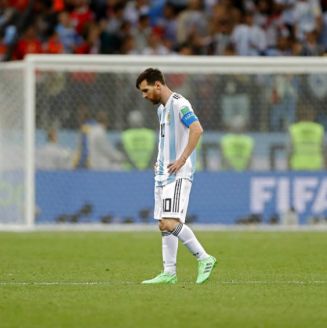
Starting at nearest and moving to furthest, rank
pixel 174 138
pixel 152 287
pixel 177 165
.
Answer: pixel 152 287 < pixel 177 165 < pixel 174 138

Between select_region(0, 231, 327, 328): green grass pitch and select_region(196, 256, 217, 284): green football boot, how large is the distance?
112 millimetres

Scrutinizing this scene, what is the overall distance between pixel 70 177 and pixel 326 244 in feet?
15.9

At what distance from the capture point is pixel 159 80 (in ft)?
35.8

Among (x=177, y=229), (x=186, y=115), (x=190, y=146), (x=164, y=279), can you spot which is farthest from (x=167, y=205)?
(x=186, y=115)

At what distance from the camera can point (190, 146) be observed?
34.9 ft

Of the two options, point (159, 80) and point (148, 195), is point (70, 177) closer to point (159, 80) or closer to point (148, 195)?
point (148, 195)

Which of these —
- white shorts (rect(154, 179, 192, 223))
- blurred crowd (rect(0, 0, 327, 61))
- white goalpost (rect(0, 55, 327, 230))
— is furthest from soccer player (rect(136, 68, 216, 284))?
blurred crowd (rect(0, 0, 327, 61))

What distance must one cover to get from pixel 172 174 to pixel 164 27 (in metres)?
13.2

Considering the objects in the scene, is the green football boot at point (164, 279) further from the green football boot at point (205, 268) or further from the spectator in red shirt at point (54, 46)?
the spectator in red shirt at point (54, 46)

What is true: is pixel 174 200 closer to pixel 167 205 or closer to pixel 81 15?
pixel 167 205

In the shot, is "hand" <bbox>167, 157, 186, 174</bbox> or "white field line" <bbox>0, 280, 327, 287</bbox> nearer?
"hand" <bbox>167, 157, 186, 174</bbox>

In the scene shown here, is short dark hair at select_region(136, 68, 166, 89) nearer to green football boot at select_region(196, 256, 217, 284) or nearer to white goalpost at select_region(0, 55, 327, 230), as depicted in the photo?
green football boot at select_region(196, 256, 217, 284)

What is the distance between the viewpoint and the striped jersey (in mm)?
10859

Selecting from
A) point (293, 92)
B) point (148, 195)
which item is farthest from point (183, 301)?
point (293, 92)
